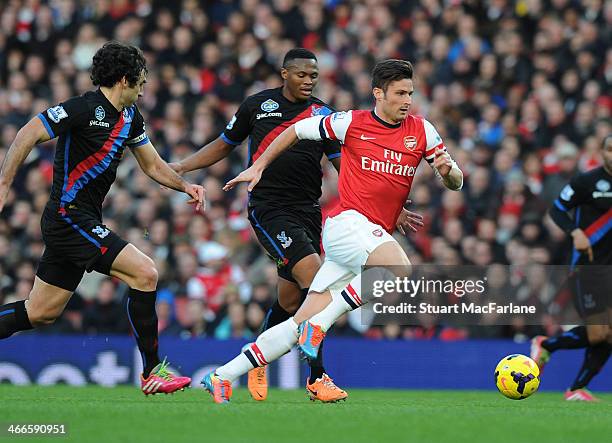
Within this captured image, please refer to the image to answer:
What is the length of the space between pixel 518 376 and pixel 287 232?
2.04 metres

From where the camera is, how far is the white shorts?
7.99 m

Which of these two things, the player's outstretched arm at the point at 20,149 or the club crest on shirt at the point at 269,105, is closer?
the player's outstretched arm at the point at 20,149

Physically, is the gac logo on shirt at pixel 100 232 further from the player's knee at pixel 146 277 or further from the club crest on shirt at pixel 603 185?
the club crest on shirt at pixel 603 185

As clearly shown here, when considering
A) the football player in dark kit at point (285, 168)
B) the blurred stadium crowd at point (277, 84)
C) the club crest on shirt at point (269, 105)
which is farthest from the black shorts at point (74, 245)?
the blurred stadium crowd at point (277, 84)

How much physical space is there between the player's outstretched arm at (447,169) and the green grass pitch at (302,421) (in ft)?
5.11

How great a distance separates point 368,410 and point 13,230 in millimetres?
8609

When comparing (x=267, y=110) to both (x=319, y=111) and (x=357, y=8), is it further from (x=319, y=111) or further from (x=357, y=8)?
(x=357, y=8)

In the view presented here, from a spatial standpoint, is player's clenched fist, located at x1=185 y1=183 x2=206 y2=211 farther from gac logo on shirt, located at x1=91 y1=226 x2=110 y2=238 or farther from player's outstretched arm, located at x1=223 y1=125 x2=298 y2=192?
gac logo on shirt, located at x1=91 y1=226 x2=110 y2=238

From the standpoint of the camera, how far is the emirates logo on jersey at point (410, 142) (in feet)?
27.2

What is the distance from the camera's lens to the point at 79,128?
8125mm

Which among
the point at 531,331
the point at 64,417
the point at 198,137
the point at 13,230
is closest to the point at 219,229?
the point at 198,137

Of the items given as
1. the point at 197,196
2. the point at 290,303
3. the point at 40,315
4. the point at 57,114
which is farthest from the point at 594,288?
the point at 57,114

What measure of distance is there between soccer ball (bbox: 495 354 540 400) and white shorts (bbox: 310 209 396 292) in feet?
4.71

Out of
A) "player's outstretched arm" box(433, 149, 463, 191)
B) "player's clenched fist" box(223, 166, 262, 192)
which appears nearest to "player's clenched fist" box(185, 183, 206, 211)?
"player's clenched fist" box(223, 166, 262, 192)
